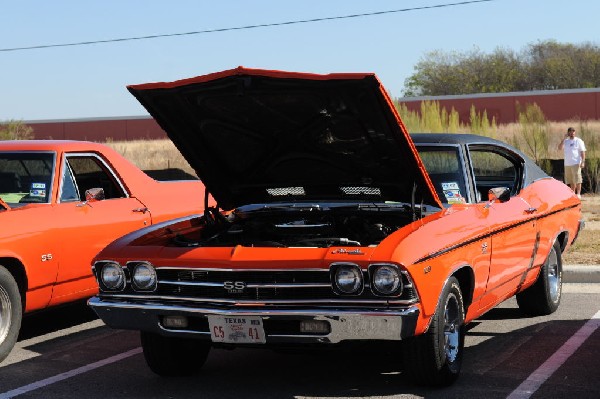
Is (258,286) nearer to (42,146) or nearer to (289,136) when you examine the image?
(289,136)

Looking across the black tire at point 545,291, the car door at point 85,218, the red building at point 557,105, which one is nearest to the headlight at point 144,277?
the car door at point 85,218

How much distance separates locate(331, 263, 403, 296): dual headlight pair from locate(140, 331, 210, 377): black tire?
1.23 m

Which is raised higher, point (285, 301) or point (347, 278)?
point (347, 278)

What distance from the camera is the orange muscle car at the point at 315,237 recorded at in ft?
18.0

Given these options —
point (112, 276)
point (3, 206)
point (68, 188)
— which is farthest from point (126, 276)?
point (68, 188)

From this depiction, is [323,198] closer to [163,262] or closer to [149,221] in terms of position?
[163,262]

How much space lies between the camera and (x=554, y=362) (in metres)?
6.71

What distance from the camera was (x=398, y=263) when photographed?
5.38 meters

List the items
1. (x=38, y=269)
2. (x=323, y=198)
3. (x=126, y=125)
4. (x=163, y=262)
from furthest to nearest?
(x=126, y=125) < (x=38, y=269) < (x=323, y=198) < (x=163, y=262)

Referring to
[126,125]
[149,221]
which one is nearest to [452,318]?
[149,221]

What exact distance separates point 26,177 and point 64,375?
6.94 feet

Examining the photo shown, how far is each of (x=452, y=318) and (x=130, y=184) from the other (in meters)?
3.83

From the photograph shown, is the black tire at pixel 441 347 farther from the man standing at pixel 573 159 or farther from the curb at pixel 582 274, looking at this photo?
the man standing at pixel 573 159

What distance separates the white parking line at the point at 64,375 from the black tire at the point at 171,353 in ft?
2.04
